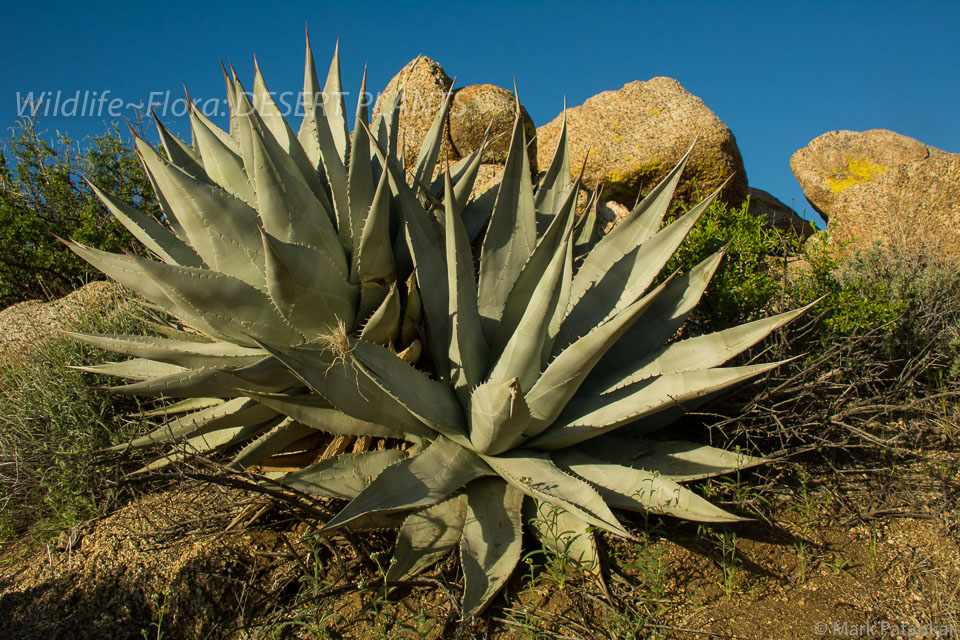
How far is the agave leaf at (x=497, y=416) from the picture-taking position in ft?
7.10

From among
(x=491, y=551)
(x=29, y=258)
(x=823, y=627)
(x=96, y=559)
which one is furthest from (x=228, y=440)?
(x=29, y=258)

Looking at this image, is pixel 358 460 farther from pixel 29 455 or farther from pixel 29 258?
pixel 29 258

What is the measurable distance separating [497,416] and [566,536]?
2.08ft

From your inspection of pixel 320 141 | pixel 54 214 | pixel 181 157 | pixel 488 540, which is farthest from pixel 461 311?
pixel 54 214

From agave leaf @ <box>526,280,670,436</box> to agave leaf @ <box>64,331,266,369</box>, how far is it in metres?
1.19

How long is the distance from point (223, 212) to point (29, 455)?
222cm

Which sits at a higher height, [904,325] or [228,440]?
[228,440]

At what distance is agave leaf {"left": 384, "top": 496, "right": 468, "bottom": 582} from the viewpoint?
2471 mm

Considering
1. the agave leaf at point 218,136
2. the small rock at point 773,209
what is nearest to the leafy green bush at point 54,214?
the agave leaf at point 218,136

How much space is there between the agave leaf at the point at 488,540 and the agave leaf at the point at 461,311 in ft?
1.32

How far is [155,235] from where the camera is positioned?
9.03 ft

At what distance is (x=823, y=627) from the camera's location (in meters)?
2.36

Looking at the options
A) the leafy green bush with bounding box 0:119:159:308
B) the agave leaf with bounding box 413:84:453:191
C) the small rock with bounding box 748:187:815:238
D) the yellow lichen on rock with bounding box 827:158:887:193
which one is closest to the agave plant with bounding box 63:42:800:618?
the agave leaf with bounding box 413:84:453:191

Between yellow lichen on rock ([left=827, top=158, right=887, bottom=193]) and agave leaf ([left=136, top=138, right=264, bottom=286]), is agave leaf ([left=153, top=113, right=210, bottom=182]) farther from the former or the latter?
yellow lichen on rock ([left=827, top=158, right=887, bottom=193])
